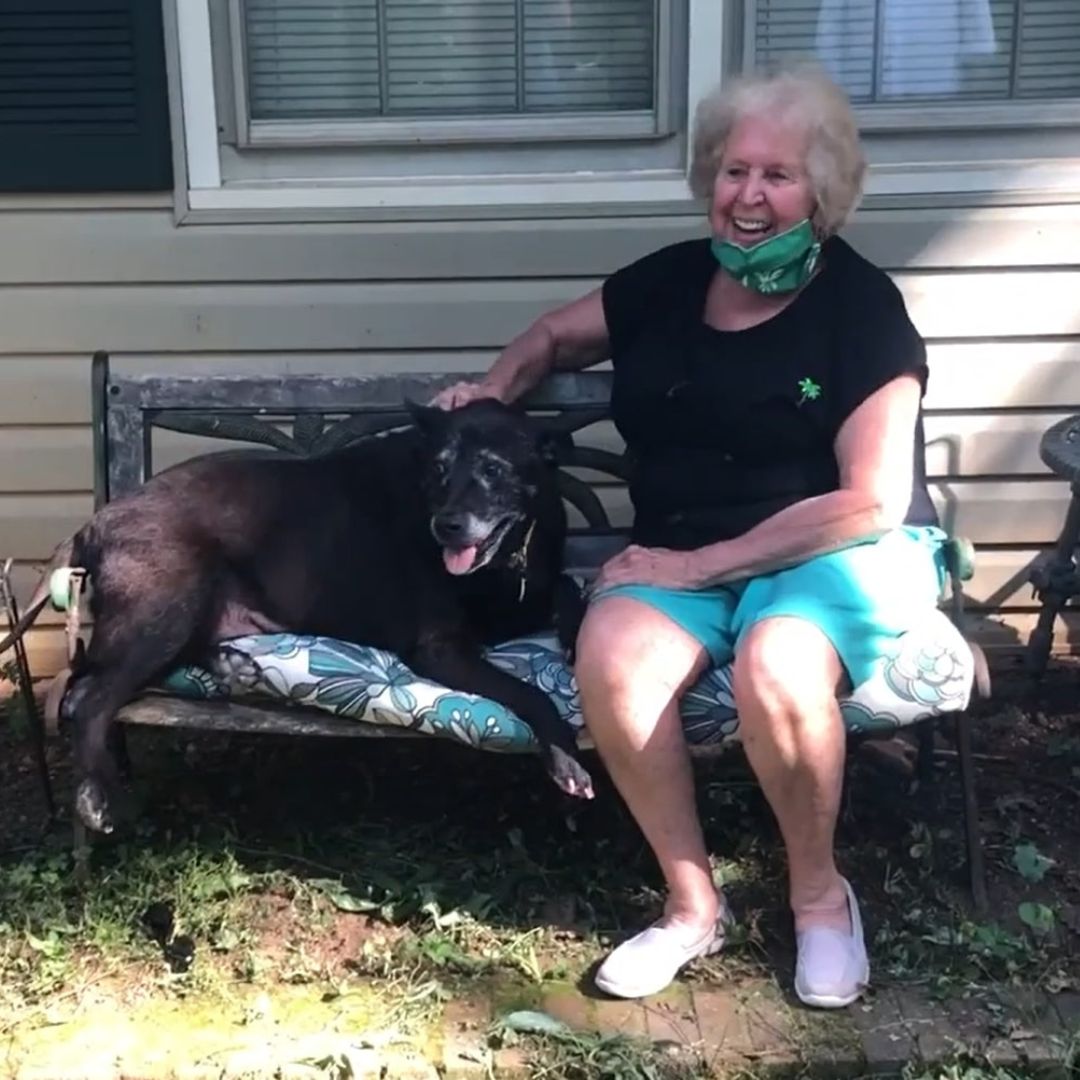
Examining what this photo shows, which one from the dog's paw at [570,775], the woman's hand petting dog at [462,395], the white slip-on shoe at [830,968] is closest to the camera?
the white slip-on shoe at [830,968]

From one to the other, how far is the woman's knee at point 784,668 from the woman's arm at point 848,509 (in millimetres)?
154

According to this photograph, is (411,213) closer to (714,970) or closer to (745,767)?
(745,767)

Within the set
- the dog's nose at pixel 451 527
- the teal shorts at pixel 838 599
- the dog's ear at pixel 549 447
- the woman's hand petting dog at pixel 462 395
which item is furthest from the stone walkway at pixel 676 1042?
the woman's hand petting dog at pixel 462 395

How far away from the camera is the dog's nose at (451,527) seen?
2.74m

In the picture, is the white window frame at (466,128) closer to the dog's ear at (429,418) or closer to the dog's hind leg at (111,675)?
the dog's ear at (429,418)

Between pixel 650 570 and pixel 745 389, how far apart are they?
14.5 inches

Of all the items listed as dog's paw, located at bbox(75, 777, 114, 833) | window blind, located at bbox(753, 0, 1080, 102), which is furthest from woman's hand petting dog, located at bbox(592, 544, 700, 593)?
window blind, located at bbox(753, 0, 1080, 102)

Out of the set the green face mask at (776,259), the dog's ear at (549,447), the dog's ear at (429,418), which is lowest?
the dog's ear at (549,447)

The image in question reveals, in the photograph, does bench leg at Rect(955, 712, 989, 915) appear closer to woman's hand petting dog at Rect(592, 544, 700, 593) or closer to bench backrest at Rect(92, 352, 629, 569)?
woman's hand petting dog at Rect(592, 544, 700, 593)

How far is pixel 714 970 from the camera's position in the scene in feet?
8.54

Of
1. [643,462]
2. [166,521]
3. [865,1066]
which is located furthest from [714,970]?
[166,521]

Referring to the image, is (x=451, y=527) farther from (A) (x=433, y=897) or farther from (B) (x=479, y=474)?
(A) (x=433, y=897)

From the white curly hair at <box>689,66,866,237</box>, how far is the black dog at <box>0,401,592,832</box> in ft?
2.18

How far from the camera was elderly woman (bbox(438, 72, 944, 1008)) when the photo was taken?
2.51 m
